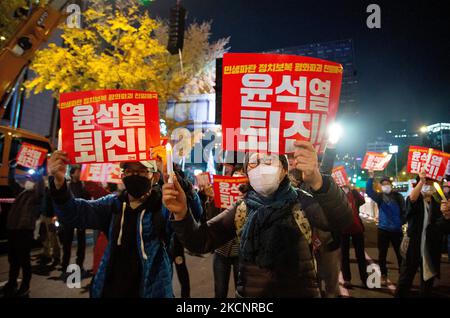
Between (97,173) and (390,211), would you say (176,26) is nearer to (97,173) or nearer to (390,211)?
(97,173)

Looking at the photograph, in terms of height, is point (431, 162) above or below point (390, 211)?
above

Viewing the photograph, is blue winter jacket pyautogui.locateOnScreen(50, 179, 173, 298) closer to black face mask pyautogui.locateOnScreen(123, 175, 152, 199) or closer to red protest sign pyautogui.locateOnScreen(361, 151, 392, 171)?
black face mask pyautogui.locateOnScreen(123, 175, 152, 199)

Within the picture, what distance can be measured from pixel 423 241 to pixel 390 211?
1777 mm

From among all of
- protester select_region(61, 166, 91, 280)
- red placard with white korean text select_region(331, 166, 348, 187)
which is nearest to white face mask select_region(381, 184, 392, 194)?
red placard with white korean text select_region(331, 166, 348, 187)

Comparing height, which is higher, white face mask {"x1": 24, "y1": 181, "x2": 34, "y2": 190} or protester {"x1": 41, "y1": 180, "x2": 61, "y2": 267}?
white face mask {"x1": 24, "y1": 181, "x2": 34, "y2": 190}

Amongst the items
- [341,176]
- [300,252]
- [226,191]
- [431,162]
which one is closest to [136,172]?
[300,252]

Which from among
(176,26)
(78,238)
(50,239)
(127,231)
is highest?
(176,26)

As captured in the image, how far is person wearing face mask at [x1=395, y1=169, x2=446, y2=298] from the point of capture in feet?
14.3

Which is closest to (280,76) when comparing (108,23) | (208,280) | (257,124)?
(257,124)

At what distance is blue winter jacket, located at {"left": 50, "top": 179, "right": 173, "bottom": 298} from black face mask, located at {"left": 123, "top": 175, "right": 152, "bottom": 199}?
13cm

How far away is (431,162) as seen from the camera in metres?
4.93

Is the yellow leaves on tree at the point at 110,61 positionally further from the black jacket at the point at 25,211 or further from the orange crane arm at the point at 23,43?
the black jacket at the point at 25,211

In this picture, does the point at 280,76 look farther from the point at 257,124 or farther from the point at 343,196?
the point at 343,196

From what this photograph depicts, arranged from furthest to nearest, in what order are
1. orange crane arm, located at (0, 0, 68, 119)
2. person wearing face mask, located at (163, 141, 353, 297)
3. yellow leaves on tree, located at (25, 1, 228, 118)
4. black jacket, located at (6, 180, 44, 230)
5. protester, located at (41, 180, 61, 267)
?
yellow leaves on tree, located at (25, 1, 228, 118) < orange crane arm, located at (0, 0, 68, 119) < protester, located at (41, 180, 61, 267) < black jacket, located at (6, 180, 44, 230) < person wearing face mask, located at (163, 141, 353, 297)
